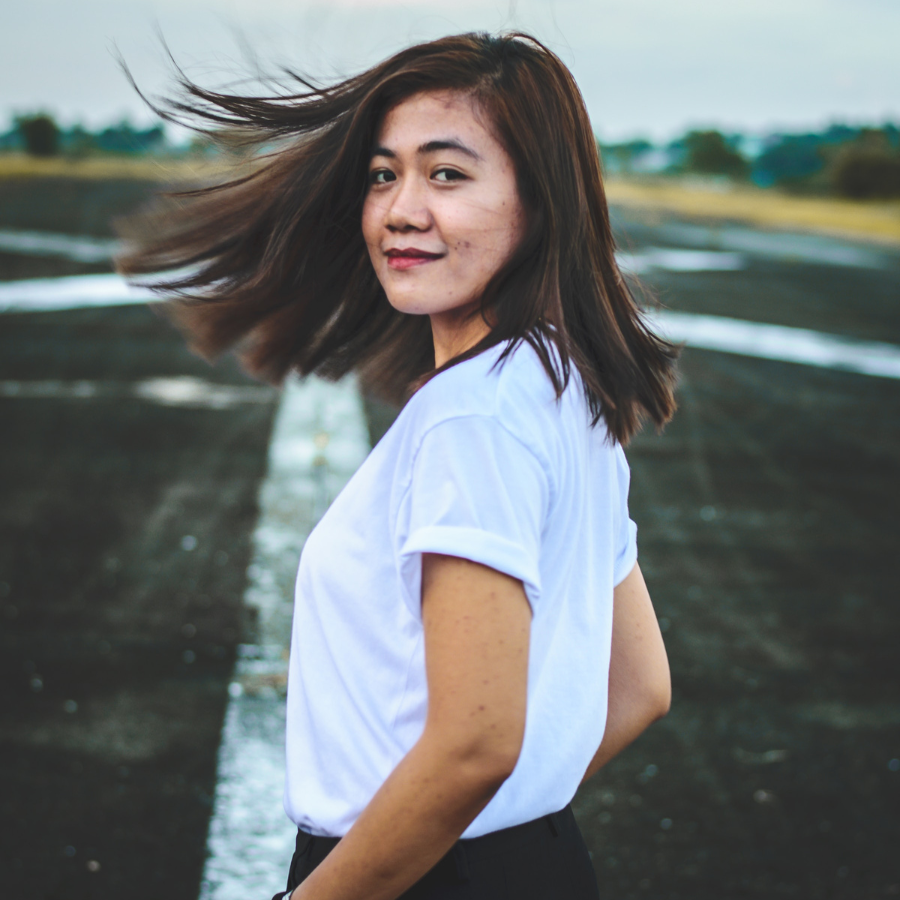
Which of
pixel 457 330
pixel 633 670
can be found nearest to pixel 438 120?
pixel 457 330

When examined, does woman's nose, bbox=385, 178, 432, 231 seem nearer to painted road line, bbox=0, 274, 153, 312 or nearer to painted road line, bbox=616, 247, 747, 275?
painted road line, bbox=0, 274, 153, 312

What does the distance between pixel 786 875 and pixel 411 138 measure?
8.74 feet

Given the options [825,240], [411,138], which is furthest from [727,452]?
[825,240]

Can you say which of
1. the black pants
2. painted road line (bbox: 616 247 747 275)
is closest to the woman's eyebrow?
the black pants

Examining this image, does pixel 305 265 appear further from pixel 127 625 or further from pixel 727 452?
pixel 727 452

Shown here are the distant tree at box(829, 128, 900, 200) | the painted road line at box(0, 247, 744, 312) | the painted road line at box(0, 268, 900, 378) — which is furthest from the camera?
the distant tree at box(829, 128, 900, 200)

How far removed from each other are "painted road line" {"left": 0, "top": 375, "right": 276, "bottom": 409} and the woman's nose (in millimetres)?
6891

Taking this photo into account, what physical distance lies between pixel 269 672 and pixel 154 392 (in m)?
4.87

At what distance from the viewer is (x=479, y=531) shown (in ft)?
3.85

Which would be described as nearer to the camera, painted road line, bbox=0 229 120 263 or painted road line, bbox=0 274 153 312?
painted road line, bbox=0 274 153 312

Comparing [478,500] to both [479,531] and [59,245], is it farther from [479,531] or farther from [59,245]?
[59,245]

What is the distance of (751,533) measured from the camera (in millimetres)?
6086

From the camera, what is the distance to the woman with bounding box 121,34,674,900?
1.21 meters

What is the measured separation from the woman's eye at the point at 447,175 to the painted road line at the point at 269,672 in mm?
1150
